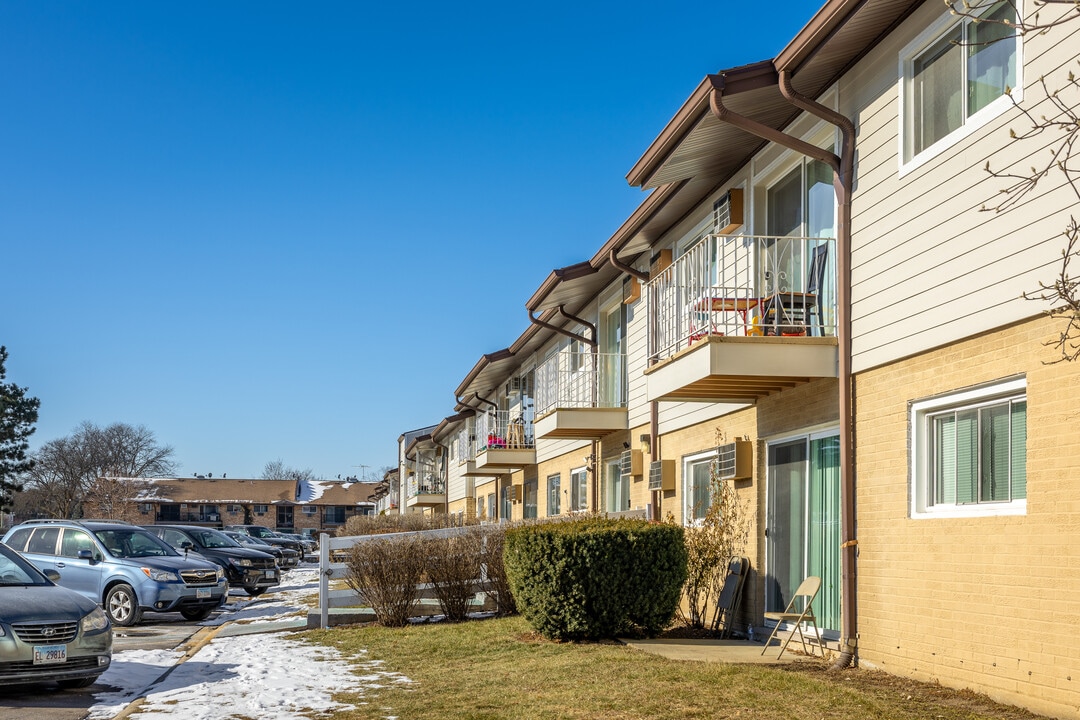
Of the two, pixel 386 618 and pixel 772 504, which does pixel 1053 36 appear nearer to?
pixel 772 504

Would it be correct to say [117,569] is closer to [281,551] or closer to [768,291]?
[768,291]

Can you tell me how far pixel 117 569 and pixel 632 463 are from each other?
816 cm

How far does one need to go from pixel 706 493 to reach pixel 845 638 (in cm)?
476

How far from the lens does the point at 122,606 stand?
1689 cm

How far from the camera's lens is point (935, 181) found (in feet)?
30.1

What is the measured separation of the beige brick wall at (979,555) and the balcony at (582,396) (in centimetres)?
878

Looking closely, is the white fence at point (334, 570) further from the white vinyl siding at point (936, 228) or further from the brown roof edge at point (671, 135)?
the white vinyl siding at point (936, 228)

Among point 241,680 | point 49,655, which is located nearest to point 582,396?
point 241,680

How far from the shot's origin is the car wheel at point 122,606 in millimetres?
16781

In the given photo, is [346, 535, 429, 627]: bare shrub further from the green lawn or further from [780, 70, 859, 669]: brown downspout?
[780, 70, 859, 669]: brown downspout

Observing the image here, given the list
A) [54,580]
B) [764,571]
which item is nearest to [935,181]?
Answer: [764,571]

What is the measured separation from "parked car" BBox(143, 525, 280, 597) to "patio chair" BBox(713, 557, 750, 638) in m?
13.9

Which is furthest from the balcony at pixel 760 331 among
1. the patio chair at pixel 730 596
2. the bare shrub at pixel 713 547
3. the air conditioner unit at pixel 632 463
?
the air conditioner unit at pixel 632 463

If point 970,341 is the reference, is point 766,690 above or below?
below
